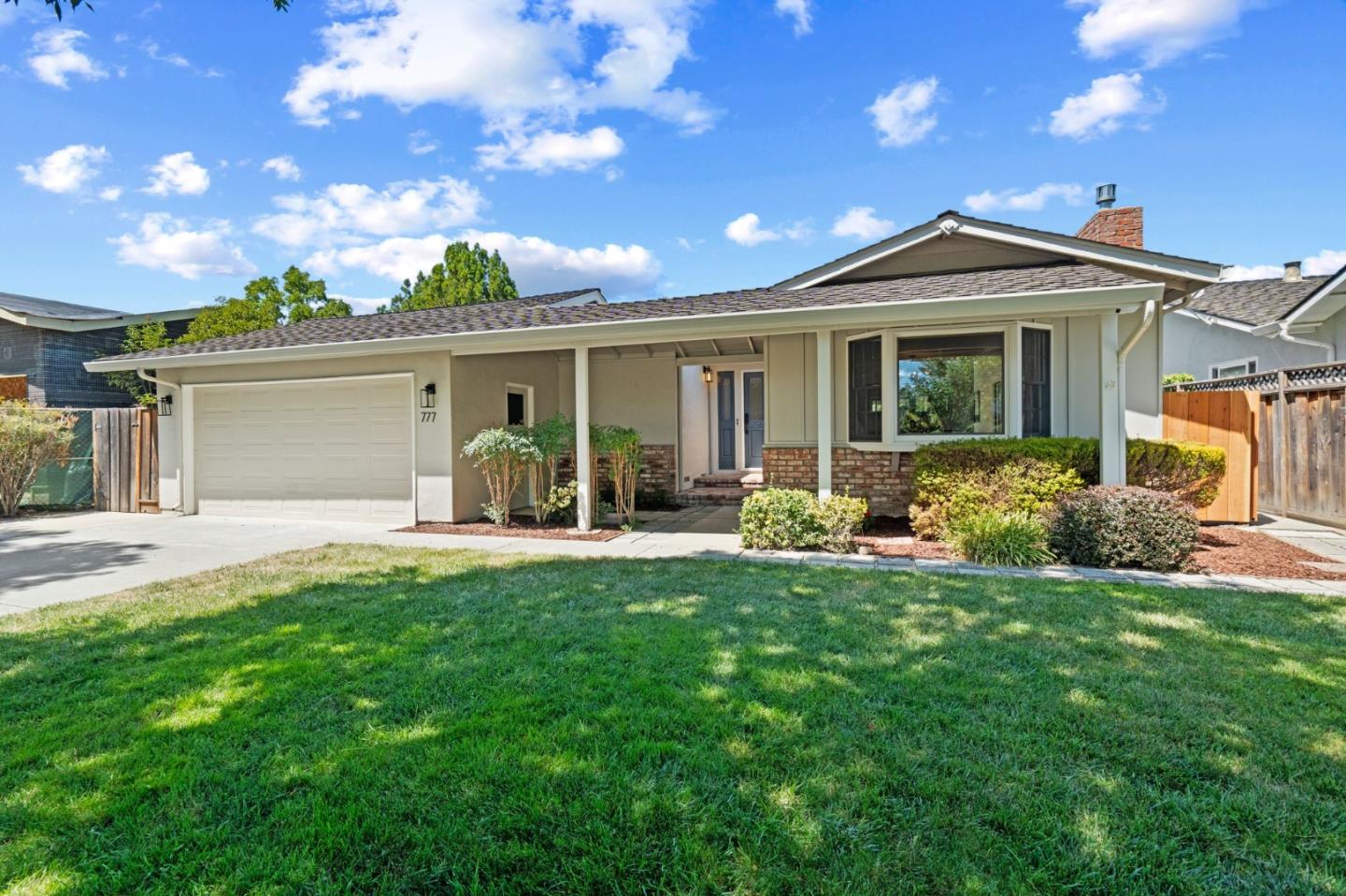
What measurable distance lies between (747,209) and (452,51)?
979 cm

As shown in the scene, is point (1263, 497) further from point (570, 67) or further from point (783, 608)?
point (570, 67)

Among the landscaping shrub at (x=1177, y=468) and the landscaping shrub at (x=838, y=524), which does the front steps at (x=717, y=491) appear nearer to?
the landscaping shrub at (x=838, y=524)

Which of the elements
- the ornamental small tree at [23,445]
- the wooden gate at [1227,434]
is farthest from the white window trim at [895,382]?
the ornamental small tree at [23,445]

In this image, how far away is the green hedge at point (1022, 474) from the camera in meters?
7.02

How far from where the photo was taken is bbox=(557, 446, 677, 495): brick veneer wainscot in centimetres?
1171

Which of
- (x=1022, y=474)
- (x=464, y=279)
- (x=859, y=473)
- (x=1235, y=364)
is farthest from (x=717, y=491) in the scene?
(x=464, y=279)

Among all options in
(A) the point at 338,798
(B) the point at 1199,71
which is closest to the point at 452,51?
(A) the point at 338,798

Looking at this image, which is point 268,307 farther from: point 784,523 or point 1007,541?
point 1007,541

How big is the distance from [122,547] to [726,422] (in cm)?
1010

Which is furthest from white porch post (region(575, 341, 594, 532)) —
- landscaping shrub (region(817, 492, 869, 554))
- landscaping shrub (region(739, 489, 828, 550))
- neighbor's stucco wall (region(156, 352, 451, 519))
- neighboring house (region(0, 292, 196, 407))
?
neighboring house (region(0, 292, 196, 407))

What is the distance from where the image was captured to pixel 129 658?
379cm

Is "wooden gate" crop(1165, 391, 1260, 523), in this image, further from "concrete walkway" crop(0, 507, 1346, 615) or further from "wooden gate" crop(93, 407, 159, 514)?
"wooden gate" crop(93, 407, 159, 514)

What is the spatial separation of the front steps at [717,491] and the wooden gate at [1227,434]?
20.5ft

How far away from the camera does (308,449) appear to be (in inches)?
396
